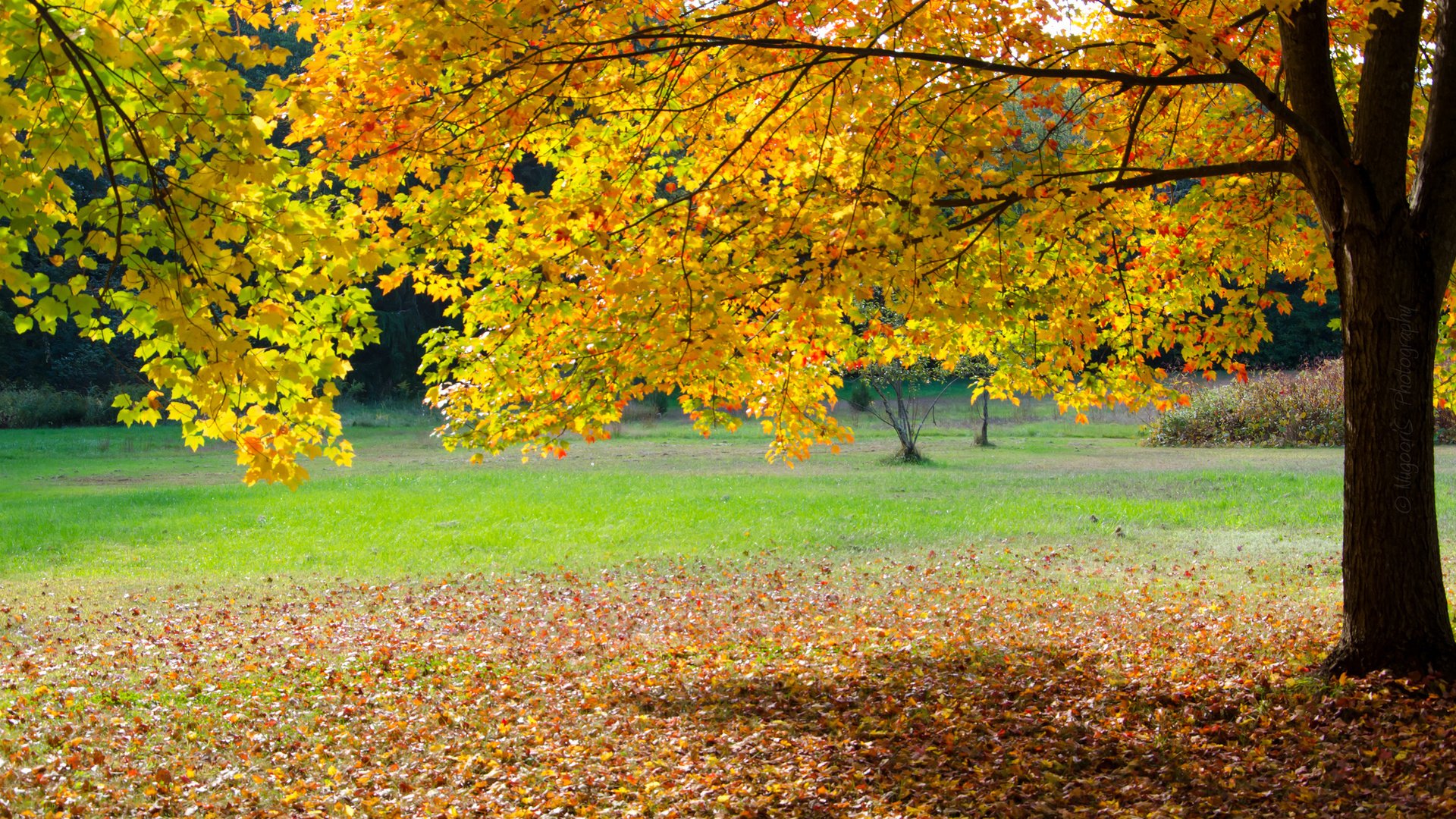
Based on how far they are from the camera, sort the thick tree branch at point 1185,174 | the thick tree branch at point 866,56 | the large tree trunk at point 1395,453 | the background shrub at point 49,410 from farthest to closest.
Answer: the background shrub at point 49,410 < the thick tree branch at point 1185,174 < the large tree trunk at point 1395,453 < the thick tree branch at point 866,56

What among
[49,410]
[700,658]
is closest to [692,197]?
[700,658]

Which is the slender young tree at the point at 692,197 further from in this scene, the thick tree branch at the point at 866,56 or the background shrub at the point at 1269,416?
the background shrub at the point at 1269,416

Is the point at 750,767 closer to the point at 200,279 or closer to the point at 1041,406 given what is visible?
the point at 200,279

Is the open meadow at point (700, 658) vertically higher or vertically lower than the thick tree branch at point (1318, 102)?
lower

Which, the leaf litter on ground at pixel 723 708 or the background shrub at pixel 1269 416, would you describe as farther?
the background shrub at pixel 1269 416

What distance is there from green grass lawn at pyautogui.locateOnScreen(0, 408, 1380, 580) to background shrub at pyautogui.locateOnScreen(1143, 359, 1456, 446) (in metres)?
1.84

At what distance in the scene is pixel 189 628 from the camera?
9.18 metres

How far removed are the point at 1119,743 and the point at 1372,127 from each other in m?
3.68

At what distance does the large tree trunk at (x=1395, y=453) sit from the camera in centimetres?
576

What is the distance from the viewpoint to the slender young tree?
4.04 m

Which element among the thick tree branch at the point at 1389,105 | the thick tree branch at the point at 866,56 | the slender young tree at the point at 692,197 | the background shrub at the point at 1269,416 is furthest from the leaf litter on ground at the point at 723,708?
the background shrub at the point at 1269,416

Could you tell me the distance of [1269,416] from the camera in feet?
85.3

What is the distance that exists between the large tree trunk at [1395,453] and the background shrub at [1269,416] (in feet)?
69.0

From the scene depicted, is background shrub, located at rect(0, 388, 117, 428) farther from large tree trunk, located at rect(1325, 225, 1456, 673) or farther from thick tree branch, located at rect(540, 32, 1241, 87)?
large tree trunk, located at rect(1325, 225, 1456, 673)
